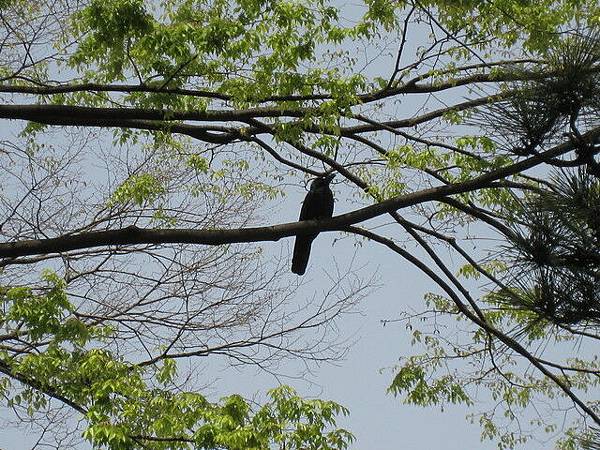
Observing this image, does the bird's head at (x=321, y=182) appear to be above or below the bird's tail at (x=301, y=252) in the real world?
above

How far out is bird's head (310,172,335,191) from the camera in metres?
8.16

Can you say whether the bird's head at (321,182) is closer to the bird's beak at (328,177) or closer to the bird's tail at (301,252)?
the bird's beak at (328,177)

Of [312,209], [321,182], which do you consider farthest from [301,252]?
[321,182]

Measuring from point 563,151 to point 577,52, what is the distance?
22.4 inches

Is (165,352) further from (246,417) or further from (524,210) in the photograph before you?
(524,210)

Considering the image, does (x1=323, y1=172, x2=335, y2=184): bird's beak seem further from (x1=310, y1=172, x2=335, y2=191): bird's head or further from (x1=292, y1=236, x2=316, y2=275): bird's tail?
(x1=292, y1=236, x2=316, y2=275): bird's tail

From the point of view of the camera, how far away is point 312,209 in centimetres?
839

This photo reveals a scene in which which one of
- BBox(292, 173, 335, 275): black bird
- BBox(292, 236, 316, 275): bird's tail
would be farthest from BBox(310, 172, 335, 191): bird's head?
BBox(292, 236, 316, 275): bird's tail

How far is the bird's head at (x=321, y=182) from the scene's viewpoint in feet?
26.8

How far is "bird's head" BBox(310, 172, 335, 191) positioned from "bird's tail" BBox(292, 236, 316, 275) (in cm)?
59

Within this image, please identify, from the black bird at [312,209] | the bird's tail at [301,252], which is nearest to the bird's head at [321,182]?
the black bird at [312,209]

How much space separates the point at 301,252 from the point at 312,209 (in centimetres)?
60

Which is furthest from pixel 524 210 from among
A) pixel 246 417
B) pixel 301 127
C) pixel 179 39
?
pixel 246 417

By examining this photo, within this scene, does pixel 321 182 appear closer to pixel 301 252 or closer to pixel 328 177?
pixel 328 177
